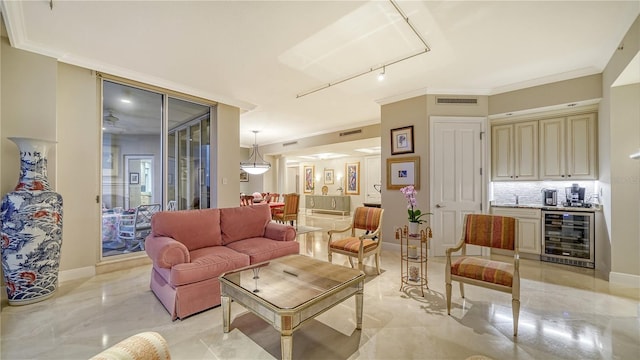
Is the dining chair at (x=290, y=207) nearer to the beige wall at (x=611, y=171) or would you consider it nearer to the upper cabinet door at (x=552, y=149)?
the upper cabinet door at (x=552, y=149)

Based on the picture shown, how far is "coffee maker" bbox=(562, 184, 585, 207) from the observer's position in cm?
394

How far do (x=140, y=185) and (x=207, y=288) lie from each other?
8.37ft

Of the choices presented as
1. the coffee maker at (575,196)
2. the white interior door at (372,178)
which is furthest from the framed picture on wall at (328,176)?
the coffee maker at (575,196)

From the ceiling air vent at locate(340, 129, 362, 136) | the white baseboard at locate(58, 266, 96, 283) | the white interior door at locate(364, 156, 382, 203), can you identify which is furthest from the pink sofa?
the white interior door at locate(364, 156, 382, 203)

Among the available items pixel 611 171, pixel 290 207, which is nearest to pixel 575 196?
pixel 611 171

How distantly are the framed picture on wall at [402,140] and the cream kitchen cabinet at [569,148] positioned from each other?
2.03 metres

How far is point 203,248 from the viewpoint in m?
2.89

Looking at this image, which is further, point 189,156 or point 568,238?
point 189,156

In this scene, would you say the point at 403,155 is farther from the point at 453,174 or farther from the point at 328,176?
the point at 328,176

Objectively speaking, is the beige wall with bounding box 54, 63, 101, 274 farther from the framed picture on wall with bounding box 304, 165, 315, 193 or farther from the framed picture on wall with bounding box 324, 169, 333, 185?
the framed picture on wall with bounding box 304, 165, 315, 193

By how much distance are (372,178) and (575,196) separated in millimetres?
5935

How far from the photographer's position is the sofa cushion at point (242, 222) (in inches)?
126

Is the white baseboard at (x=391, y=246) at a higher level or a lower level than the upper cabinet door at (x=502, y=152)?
lower

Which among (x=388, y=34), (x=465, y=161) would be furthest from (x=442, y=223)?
(x=388, y=34)
